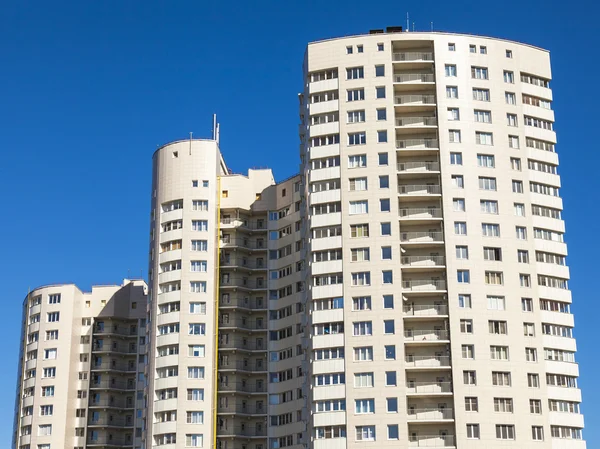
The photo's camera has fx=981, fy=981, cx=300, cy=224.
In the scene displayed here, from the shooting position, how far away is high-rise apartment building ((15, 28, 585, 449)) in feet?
375

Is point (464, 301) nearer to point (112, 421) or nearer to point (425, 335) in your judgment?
point (425, 335)

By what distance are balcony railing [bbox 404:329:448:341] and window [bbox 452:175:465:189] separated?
60.6 ft

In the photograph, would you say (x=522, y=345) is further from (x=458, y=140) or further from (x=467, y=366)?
(x=458, y=140)

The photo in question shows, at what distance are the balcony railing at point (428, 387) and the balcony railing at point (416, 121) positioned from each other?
33352 mm

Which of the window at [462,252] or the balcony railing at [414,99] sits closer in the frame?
the window at [462,252]

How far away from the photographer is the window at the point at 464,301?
11694 centimetres

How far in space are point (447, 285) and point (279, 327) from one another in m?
31.2

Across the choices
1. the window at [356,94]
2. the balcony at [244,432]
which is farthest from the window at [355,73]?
the balcony at [244,432]

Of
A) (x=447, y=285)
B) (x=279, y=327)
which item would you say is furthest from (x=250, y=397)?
(x=447, y=285)

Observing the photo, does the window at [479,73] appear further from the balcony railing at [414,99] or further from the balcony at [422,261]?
the balcony at [422,261]

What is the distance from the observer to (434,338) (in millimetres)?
116562

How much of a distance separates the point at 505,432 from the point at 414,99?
43.9m

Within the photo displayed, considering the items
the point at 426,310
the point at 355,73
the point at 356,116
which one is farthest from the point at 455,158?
the point at 426,310

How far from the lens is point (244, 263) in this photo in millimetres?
145000
